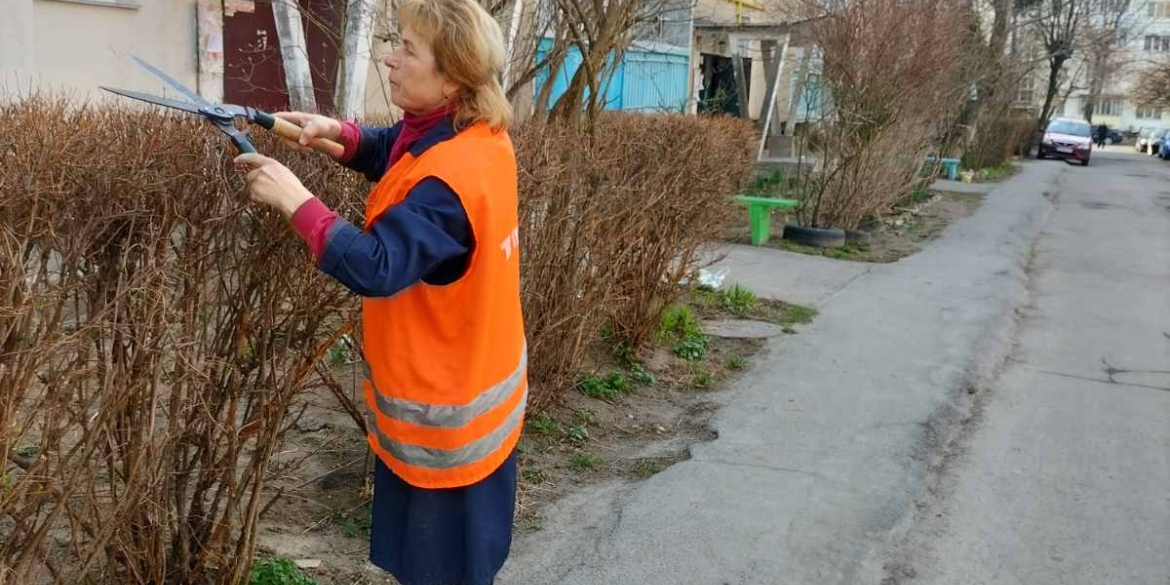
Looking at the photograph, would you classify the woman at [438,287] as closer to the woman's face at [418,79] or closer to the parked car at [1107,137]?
the woman's face at [418,79]

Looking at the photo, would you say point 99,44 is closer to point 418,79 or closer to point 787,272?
point 787,272

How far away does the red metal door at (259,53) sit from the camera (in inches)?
440

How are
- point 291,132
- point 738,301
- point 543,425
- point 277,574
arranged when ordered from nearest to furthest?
1. point 291,132
2. point 277,574
3. point 543,425
4. point 738,301

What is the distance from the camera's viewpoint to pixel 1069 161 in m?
38.8

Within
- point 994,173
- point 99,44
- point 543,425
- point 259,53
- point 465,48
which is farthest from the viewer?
point 994,173

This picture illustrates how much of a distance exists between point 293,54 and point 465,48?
6.79 metres

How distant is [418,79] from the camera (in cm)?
232

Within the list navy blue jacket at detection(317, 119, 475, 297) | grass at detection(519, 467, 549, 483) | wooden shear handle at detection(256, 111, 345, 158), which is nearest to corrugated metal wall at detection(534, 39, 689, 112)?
grass at detection(519, 467, 549, 483)

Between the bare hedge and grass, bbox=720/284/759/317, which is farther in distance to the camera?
grass, bbox=720/284/759/317

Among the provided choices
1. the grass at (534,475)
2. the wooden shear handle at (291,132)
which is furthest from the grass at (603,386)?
the wooden shear handle at (291,132)

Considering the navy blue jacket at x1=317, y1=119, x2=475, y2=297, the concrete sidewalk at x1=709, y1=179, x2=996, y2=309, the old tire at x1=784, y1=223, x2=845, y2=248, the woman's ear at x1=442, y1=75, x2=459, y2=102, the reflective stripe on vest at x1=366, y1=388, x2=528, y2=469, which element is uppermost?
the woman's ear at x1=442, y1=75, x2=459, y2=102

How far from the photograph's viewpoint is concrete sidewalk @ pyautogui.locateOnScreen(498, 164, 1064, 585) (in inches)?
154

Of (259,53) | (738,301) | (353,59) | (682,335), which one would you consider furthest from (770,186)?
(682,335)

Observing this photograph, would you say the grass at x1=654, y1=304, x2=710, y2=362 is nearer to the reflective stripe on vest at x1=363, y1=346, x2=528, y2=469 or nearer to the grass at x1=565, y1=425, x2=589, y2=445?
the grass at x1=565, y1=425, x2=589, y2=445
